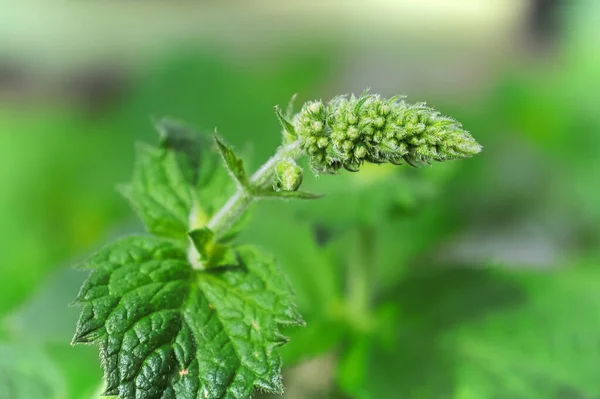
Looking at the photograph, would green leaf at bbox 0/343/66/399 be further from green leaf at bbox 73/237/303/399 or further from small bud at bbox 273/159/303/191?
small bud at bbox 273/159/303/191

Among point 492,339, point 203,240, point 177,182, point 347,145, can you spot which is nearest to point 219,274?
point 203,240

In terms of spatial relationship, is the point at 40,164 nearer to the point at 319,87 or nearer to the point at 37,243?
the point at 37,243

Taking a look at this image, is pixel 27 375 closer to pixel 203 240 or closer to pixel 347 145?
pixel 203 240

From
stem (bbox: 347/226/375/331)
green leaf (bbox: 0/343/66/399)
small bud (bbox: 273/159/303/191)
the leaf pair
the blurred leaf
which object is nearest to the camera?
small bud (bbox: 273/159/303/191)

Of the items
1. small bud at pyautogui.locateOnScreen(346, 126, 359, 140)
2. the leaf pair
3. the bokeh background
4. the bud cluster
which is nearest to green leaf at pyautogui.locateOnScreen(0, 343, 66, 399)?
the bokeh background

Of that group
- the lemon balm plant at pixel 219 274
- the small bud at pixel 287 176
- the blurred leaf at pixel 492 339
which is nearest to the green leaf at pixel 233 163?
the lemon balm plant at pixel 219 274

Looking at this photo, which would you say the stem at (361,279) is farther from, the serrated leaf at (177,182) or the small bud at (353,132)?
the small bud at (353,132)
